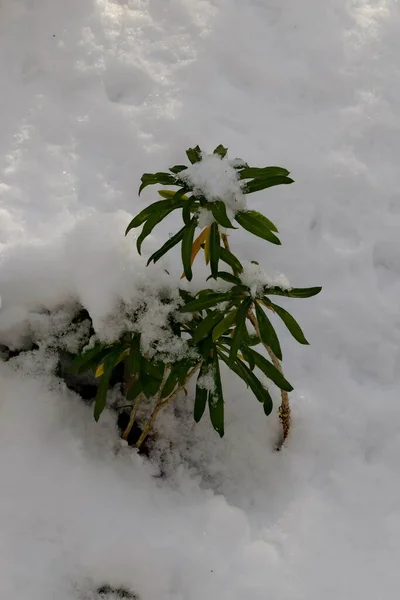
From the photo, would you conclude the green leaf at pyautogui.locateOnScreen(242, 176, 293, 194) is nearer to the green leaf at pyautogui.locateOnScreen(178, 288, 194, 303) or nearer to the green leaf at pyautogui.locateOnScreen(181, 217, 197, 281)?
the green leaf at pyautogui.locateOnScreen(181, 217, 197, 281)

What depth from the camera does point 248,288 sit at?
3.79ft

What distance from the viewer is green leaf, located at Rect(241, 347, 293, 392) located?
1.22 metres

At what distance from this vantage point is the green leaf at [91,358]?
4.06 feet

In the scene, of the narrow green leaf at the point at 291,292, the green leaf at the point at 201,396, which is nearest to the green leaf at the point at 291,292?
the narrow green leaf at the point at 291,292

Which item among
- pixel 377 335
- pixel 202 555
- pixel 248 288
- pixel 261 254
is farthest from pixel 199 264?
pixel 202 555

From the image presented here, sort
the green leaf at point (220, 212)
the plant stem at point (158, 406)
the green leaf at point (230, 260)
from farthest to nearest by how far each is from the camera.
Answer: the plant stem at point (158, 406) < the green leaf at point (230, 260) < the green leaf at point (220, 212)

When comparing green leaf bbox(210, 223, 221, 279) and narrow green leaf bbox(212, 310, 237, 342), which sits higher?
green leaf bbox(210, 223, 221, 279)

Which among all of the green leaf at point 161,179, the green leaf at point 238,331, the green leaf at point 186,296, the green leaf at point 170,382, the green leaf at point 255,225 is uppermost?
the green leaf at point 161,179

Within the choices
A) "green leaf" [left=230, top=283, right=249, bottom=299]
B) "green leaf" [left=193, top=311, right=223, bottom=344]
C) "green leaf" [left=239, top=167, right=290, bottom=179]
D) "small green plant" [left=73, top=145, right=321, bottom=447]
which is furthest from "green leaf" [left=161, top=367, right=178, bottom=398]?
"green leaf" [left=239, top=167, right=290, bottom=179]

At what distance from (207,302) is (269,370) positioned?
22 centimetres

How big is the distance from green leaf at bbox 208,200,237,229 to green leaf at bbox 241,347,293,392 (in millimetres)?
310

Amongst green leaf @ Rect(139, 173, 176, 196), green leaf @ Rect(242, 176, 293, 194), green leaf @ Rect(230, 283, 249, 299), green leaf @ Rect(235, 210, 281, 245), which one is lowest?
green leaf @ Rect(230, 283, 249, 299)

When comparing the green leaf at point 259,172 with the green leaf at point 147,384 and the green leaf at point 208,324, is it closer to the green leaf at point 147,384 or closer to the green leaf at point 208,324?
the green leaf at point 208,324

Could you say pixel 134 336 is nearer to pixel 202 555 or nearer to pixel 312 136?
pixel 202 555
